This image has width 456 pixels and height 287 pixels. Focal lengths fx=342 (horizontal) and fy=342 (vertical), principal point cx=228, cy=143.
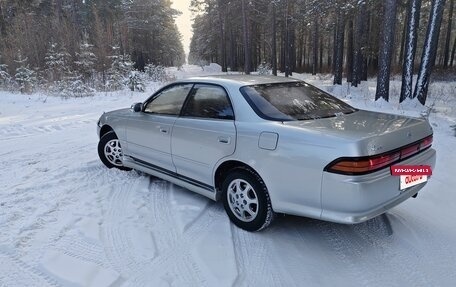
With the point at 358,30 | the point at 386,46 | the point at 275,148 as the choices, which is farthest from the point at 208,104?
the point at 358,30

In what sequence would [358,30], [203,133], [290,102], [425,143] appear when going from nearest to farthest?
1. [425,143]
2. [290,102]
3. [203,133]
4. [358,30]

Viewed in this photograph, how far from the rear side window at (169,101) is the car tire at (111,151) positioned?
3.11ft

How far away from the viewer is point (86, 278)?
2.76 m

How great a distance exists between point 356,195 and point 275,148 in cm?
78

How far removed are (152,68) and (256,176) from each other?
23.7 meters

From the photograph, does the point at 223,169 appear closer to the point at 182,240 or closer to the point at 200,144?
the point at 200,144

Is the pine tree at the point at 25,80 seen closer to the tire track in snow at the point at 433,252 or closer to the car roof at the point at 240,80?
the car roof at the point at 240,80

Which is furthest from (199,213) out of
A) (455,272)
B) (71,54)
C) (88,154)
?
(71,54)

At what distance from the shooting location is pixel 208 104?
391cm

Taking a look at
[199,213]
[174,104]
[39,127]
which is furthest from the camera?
[39,127]

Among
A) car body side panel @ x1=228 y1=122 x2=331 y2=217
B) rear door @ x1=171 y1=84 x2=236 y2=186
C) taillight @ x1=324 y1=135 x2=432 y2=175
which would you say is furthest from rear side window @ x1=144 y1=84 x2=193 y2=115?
taillight @ x1=324 y1=135 x2=432 y2=175

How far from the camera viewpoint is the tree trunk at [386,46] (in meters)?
10.9

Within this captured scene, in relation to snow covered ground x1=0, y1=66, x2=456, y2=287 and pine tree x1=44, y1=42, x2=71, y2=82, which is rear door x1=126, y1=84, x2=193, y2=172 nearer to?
snow covered ground x1=0, y1=66, x2=456, y2=287

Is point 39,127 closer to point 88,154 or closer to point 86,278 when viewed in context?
point 88,154
